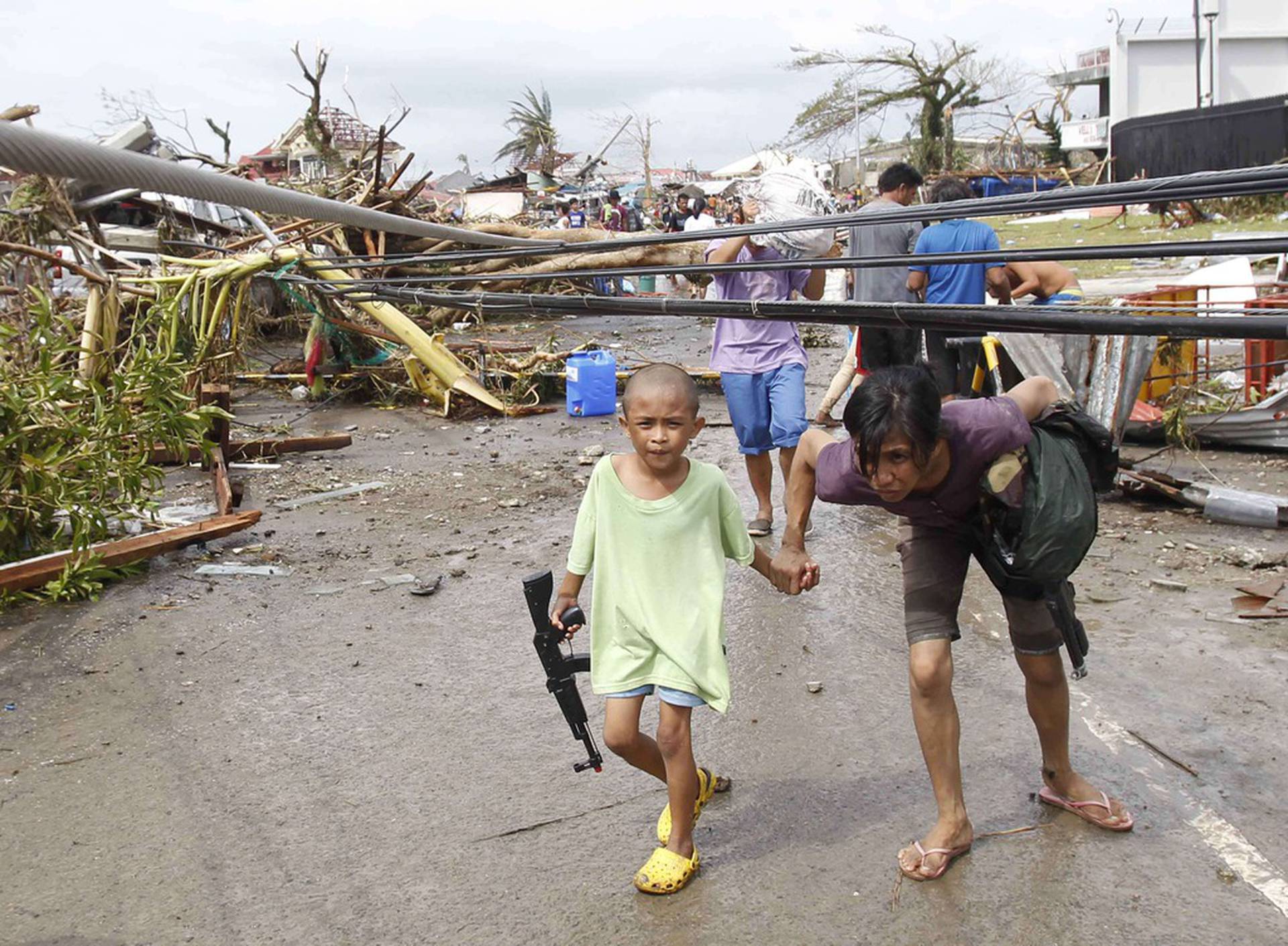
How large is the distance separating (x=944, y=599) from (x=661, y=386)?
38.4 inches

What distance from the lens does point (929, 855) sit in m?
3.23

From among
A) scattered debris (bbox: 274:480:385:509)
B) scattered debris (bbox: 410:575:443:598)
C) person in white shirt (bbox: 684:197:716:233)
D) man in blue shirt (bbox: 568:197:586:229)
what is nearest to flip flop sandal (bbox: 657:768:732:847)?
scattered debris (bbox: 410:575:443:598)

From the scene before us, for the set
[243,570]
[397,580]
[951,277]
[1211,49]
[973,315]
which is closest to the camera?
[973,315]

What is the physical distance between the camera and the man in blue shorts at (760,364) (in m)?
6.21

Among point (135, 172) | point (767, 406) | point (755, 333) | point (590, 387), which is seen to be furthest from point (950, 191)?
point (135, 172)

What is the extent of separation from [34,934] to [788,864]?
2.00 meters

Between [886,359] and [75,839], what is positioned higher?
[886,359]

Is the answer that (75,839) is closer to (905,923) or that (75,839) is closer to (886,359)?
(905,923)

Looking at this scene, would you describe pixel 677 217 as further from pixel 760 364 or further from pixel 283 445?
pixel 760 364

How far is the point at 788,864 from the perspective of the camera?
334 centimetres

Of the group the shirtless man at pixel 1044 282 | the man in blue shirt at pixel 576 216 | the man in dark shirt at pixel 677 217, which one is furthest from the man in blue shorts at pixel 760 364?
the man in dark shirt at pixel 677 217

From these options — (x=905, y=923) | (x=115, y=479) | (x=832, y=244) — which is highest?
(x=832, y=244)

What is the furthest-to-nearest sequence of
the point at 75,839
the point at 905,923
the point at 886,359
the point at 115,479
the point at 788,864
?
the point at 886,359, the point at 115,479, the point at 75,839, the point at 788,864, the point at 905,923

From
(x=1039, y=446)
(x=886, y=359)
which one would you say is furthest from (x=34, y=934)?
(x=886, y=359)
